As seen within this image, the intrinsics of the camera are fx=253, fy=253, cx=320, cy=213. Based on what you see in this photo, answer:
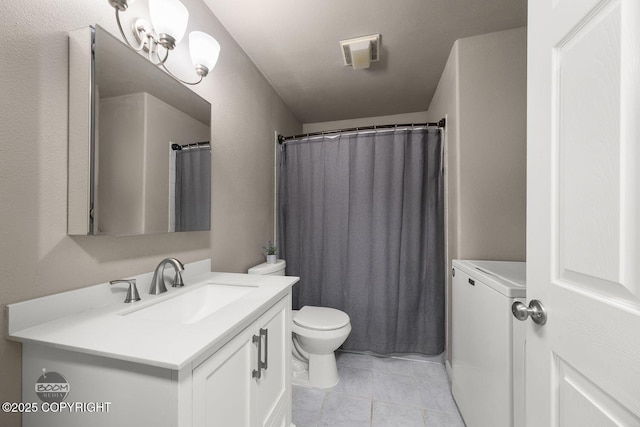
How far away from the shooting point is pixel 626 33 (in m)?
0.44

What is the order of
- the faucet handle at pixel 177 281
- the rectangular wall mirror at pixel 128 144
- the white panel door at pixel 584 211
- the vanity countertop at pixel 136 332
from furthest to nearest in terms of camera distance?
the faucet handle at pixel 177 281, the rectangular wall mirror at pixel 128 144, the vanity countertop at pixel 136 332, the white panel door at pixel 584 211

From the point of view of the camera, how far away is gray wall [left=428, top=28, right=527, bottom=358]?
5.28 ft

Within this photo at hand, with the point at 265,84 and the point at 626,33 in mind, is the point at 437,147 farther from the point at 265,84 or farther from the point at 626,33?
the point at 626,33

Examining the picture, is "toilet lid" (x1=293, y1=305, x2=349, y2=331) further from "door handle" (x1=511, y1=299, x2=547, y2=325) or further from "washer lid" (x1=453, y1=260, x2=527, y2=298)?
"door handle" (x1=511, y1=299, x2=547, y2=325)

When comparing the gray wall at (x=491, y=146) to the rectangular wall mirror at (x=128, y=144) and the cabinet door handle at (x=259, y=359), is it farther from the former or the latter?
the rectangular wall mirror at (x=128, y=144)

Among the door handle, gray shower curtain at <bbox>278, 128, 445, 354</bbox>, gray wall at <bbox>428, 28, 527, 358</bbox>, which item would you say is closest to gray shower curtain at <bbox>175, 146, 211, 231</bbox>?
gray shower curtain at <bbox>278, 128, 445, 354</bbox>

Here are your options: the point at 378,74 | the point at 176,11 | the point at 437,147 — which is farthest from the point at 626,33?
the point at 378,74

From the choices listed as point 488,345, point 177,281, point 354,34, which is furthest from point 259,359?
point 354,34

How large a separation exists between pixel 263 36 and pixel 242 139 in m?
0.68

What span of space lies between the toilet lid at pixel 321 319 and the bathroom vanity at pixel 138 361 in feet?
2.47

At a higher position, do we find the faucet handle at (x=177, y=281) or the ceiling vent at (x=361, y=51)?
the ceiling vent at (x=361, y=51)

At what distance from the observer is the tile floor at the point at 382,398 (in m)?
1.45

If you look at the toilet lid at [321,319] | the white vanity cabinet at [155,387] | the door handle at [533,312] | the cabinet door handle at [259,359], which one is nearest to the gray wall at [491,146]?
the toilet lid at [321,319]

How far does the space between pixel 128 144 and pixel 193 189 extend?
372mm
